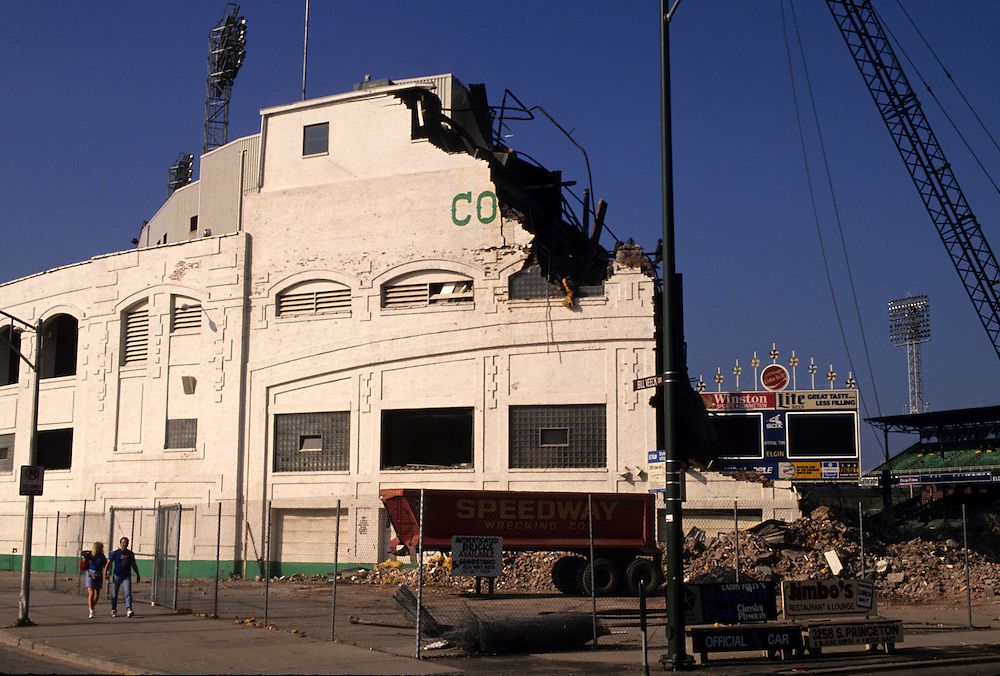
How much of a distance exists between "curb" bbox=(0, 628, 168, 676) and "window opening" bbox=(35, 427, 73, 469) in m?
25.5

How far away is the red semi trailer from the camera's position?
25.0 metres

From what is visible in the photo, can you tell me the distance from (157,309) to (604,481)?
64.9 feet

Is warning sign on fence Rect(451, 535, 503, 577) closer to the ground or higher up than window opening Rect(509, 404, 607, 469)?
closer to the ground

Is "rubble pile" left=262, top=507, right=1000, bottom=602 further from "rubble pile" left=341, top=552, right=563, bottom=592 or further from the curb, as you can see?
the curb

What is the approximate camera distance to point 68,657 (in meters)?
14.6

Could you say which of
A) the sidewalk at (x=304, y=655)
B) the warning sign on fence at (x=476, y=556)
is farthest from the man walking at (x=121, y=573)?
the warning sign on fence at (x=476, y=556)

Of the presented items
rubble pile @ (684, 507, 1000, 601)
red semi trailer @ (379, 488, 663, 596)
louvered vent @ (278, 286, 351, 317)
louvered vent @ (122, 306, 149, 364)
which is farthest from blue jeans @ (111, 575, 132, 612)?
louvered vent @ (122, 306, 149, 364)

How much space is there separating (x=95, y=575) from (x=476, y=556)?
10.1m

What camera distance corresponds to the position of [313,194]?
36.0m

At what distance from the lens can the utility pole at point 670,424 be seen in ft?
45.0

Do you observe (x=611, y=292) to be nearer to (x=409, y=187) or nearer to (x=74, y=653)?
(x=409, y=187)

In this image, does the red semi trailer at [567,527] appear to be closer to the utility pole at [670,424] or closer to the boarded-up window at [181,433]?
the utility pole at [670,424]

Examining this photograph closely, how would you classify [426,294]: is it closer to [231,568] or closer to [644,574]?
[231,568]

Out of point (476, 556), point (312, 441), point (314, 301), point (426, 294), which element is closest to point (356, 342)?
point (314, 301)
